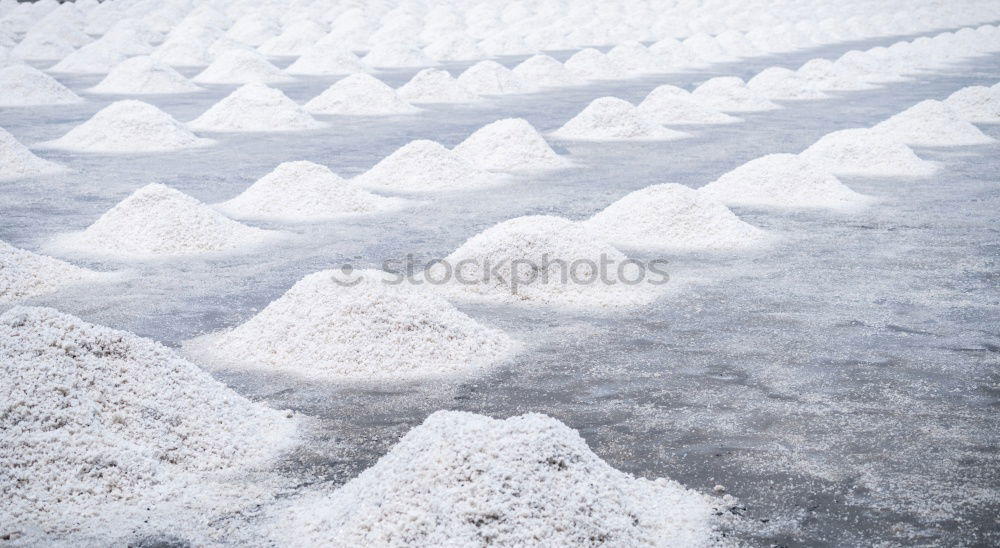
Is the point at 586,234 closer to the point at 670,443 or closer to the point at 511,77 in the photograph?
the point at 670,443

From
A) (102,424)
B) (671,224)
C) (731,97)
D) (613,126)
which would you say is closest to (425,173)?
(671,224)

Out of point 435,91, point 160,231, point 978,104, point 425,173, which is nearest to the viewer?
point 160,231

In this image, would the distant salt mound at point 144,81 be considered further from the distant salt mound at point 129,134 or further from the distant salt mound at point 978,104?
the distant salt mound at point 978,104

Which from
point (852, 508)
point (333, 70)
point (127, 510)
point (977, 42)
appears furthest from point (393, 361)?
point (977, 42)

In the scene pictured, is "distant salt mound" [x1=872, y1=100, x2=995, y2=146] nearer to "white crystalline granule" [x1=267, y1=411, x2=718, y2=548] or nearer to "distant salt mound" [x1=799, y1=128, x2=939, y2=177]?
"distant salt mound" [x1=799, y1=128, x2=939, y2=177]

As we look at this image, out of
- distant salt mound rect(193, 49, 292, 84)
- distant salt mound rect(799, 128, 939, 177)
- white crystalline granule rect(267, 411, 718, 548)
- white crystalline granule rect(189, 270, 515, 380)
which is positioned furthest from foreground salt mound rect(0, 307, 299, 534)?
distant salt mound rect(193, 49, 292, 84)

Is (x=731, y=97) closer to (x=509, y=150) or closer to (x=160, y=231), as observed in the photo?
(x=509, y=150)
